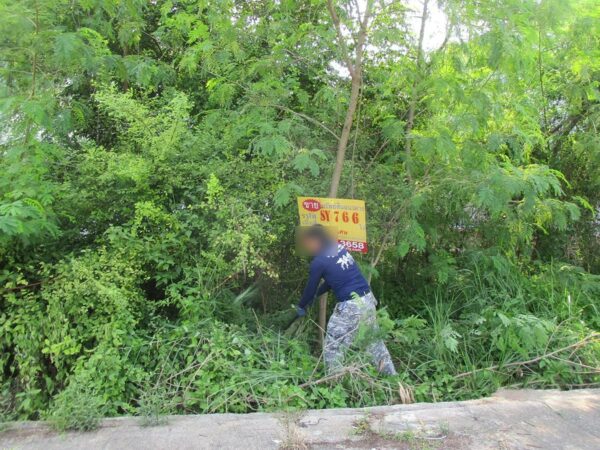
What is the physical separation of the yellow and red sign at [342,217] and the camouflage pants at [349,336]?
1.76 ft

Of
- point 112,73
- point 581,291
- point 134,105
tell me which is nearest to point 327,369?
point 134,105

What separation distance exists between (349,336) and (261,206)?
1.59 m

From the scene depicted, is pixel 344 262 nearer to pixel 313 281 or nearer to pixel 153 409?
pixel 313 281

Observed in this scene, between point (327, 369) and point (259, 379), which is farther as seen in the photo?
point (327, 369)

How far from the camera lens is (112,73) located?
19.8ft

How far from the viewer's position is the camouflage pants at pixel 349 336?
4531 mm

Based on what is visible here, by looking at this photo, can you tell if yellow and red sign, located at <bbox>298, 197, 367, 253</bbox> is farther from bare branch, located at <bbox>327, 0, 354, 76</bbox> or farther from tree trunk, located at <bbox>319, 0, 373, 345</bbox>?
bare branch, located at <bbox>327, 0, 354, 76</bbox>

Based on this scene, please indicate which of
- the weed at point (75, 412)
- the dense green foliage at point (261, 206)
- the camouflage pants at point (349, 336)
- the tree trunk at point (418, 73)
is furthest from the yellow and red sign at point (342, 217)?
the weed at point (75, 412)

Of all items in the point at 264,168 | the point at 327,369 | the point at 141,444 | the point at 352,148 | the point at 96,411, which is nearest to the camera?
the point at 141,444

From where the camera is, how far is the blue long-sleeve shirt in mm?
4625

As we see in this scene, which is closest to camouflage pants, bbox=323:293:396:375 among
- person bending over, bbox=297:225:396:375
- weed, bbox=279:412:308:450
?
person bending over, bbox=297:225:396:375

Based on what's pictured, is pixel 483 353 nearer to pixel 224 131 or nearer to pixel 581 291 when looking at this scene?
pixel 581 291

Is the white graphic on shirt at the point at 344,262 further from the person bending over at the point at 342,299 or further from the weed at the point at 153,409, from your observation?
the weed at the point at 153,409

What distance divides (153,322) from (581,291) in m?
5.01
